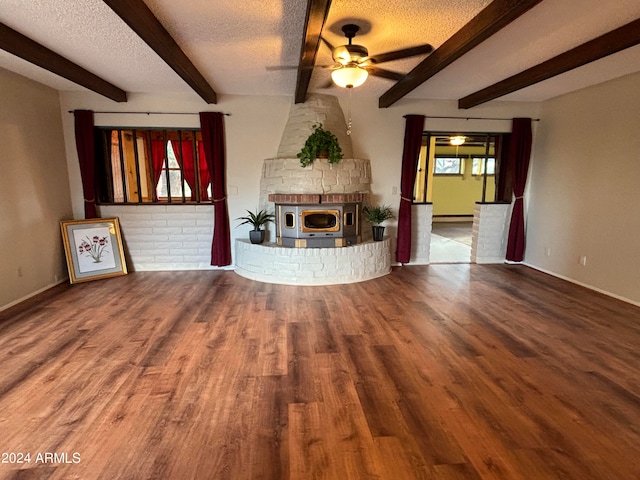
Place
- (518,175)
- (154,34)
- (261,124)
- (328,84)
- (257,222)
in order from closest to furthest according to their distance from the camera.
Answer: (154,34) → (328,84) → (257,222) → (261,124) → (518,175)

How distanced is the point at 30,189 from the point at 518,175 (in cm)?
659

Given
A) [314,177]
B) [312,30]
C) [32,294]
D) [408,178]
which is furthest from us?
[408,178]

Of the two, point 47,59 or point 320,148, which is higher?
point 47,59

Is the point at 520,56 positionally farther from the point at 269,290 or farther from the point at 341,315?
the point at 269,290

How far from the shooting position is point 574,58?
3.21 meters

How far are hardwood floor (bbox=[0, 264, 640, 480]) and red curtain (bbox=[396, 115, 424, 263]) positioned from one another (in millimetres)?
1520

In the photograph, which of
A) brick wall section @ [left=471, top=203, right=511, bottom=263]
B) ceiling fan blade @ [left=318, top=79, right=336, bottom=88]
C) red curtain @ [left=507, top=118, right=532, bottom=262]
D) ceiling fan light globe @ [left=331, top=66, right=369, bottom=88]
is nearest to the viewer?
ceiling fan light globe @ [left=331, top=66, right=369, bottom=88]

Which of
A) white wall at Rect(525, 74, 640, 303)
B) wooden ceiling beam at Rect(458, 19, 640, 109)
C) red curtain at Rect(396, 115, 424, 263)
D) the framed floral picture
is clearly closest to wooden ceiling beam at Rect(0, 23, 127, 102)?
the framed floral picture

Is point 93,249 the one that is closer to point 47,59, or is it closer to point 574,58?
point 47,59

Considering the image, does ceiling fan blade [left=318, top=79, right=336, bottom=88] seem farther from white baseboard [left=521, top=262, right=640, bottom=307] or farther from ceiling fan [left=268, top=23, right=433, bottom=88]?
white baseboard [left=521, top=262, right=640, bottom=307]

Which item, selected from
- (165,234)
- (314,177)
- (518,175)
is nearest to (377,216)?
(314,177)

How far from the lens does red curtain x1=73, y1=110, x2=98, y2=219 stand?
4.68 metres

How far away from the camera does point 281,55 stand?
3318mm

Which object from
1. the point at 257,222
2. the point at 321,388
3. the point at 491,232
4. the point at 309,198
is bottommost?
the point at 321,388
